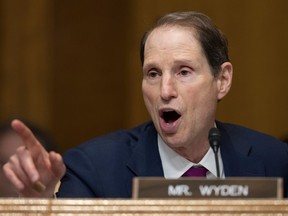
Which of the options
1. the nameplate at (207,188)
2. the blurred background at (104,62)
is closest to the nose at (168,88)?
the nameplate at (207,188)

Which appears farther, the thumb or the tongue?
the tongue

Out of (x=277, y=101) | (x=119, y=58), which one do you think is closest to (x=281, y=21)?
(x=277, y=101)

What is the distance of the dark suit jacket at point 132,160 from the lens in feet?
8.25

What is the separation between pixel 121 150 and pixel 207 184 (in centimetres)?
81

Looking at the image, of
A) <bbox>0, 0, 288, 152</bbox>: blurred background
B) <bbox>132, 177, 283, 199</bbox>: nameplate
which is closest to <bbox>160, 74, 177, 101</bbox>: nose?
<bbox>132, 177, 283, 199</bbox>: nameplate

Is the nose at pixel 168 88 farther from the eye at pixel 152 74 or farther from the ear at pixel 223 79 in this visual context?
the ear at pixel 223 79

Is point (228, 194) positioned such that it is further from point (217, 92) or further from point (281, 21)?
point (281, 21)

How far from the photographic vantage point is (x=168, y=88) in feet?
8.26

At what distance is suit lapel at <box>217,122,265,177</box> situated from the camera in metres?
2.64

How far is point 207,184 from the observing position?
1.85 metres

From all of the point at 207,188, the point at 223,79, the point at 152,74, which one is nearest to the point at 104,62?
the point at 223,79

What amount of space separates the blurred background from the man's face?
7.15 ft

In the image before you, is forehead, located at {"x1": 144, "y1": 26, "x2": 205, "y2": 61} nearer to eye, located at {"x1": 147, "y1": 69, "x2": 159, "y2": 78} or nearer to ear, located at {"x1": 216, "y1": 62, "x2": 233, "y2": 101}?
eye, located at {"x1": 147, "y1": 69, "x2": 159, "y2": 78}

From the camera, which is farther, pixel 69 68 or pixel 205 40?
pixel 69 68
